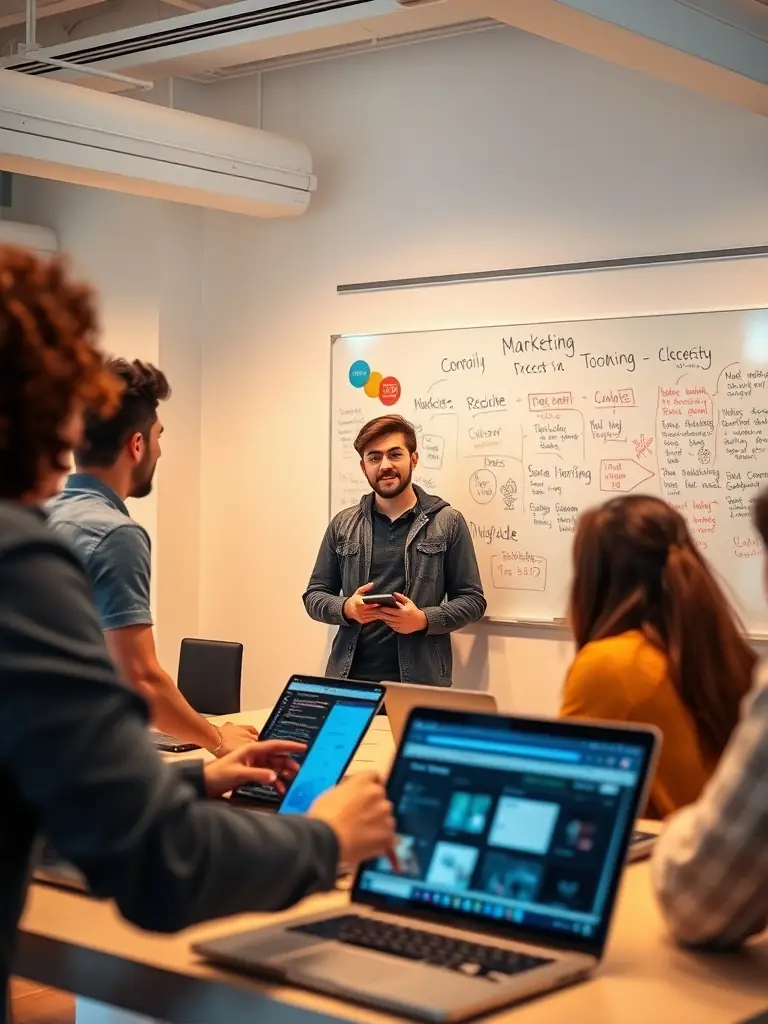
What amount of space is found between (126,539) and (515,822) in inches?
51.8

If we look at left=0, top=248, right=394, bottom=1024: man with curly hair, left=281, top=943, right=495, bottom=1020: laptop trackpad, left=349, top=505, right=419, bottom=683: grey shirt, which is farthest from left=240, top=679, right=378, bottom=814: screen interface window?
left=349, top=505, right=419, bottom=683: grey shirt

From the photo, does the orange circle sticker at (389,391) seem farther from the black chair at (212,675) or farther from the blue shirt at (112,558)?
the blue shirt at (112,558)

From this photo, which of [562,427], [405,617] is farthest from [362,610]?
[562,427]

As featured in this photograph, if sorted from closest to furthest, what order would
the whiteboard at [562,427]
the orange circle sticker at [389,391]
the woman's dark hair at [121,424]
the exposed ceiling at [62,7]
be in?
1. the woman's dark hair at [121,424]
2. the whiteboard at [562,427]
3. the exposed ceiling at [62,7]
4. the orange circle sticker at [389,391]

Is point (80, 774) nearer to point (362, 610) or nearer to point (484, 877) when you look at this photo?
point (484, 877)

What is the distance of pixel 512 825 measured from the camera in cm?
165

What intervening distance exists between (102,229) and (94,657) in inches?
204


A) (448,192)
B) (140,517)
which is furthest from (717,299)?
(140,517)

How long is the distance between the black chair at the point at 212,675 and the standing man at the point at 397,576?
1.87 ft

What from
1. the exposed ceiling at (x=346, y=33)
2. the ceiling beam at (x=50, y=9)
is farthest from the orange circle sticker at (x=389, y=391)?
the ceiling beam at (x=50, y=9)

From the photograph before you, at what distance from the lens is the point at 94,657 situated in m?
1.15

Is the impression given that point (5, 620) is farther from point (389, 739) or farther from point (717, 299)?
point (717, 299)

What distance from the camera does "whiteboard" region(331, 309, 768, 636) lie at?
469 centimetres

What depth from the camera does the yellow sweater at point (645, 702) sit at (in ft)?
7.29
